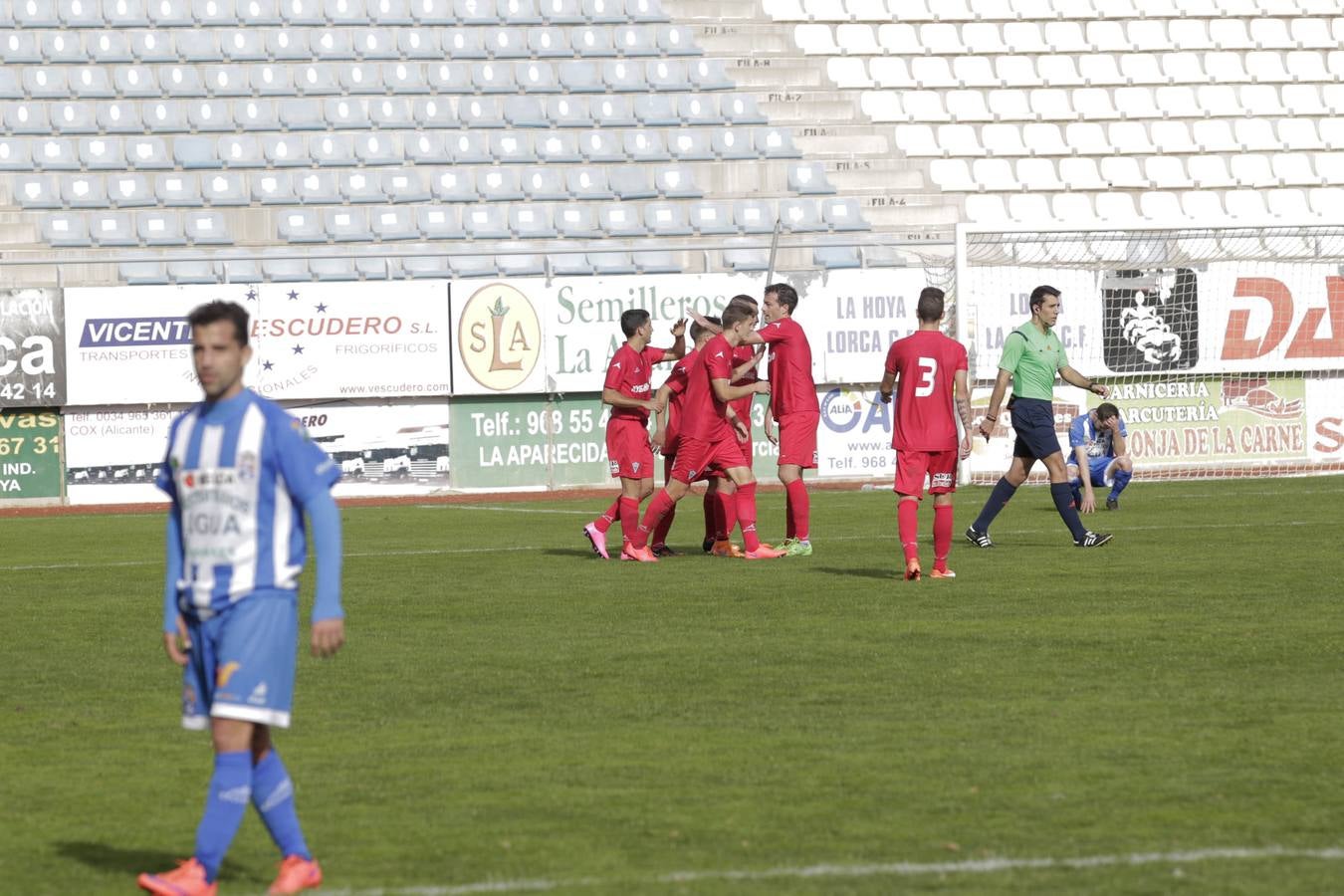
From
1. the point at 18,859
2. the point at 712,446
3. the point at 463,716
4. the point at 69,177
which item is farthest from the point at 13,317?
the point at 18,859

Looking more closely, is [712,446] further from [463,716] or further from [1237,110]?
[1237,110]

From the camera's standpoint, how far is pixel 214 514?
5.19m

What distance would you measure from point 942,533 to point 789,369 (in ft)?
7.28

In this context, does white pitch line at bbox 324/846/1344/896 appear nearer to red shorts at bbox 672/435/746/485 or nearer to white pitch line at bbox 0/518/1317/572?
red shorts at bbox 672/435/746/485

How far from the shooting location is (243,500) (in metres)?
5.19

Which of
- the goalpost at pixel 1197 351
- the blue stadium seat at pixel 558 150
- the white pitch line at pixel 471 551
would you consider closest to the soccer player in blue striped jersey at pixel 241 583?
the white pitch line at pixel 471 551

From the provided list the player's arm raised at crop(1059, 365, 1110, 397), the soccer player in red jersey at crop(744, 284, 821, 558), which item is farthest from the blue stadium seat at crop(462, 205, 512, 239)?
the player's arm raised at crop(1059, 365, 1110, 397)

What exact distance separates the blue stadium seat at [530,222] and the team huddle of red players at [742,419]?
14.4 metres

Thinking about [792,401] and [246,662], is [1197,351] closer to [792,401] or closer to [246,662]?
[792,401]

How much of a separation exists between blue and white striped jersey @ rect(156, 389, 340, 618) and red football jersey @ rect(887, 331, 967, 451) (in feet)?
26.8

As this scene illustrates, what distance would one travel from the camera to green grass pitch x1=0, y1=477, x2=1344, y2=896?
18.1 feet

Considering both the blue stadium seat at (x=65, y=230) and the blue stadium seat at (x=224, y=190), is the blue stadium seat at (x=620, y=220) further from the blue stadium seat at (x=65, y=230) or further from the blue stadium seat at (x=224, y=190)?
the blue stadium seat at (x=65, y=230)

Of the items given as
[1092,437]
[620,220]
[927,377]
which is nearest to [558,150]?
[620,220]

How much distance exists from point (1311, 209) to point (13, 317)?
2109 cm
